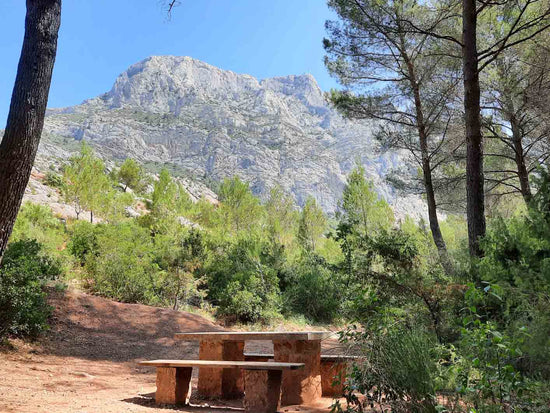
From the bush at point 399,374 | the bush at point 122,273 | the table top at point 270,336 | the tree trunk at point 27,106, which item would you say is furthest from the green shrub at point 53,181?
the bush at point 399,374

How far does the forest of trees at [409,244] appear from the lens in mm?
2535

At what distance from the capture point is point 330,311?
1266 centimetres

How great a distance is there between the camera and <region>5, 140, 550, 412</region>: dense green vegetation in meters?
2.41

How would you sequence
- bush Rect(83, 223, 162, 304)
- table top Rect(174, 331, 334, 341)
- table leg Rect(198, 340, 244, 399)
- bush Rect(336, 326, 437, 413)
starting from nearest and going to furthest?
bush Rect(336, 326, 437, 413)
table top Rect(174, 331, 334, 341)
table leg Rect(198, 340, 244, 399)
bush Rect(83, 223, 162, 304)

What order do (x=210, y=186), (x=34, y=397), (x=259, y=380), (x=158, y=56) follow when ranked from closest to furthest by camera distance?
(x=259, y=380)
(x=34, y=397)
(x=210, y=186)
(x=158, y=56)

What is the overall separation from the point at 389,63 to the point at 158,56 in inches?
5937

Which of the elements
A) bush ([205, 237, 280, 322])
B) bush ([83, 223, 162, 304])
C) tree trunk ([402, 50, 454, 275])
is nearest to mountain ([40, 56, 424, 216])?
bush ([205, 237, 280, 322])

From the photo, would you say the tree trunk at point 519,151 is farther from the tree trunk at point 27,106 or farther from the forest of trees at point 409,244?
the tree trunk at point 27,106

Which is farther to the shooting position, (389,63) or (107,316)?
(389,63)

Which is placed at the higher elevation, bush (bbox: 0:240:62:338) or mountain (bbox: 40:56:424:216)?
mountain (bbox: 40:56:424:216)

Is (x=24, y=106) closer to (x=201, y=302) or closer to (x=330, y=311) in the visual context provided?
(x=201, y=302)

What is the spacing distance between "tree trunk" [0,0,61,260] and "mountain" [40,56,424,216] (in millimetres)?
68458

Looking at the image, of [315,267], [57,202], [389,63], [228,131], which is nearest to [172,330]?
[315,267]

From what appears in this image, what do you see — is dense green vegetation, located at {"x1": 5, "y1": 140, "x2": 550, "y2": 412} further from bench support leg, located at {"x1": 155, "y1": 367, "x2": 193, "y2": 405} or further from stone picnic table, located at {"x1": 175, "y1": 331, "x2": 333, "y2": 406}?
bench support leg, located at {"x1": 155, "y1": 367, "x2": 193, "y2": 405}
